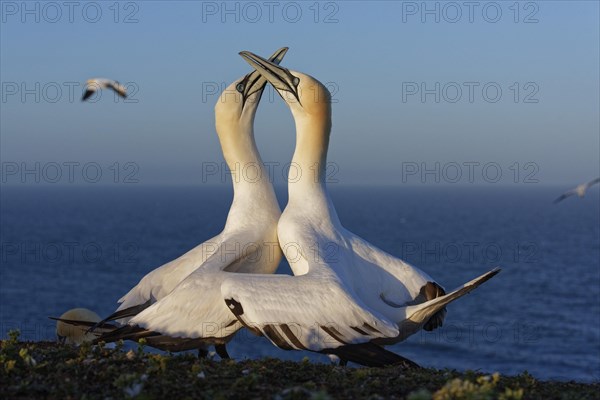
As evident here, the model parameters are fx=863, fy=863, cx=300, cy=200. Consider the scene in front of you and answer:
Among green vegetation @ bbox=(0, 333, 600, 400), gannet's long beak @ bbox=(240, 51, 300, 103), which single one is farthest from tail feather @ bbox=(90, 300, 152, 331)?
gannet's long beak @ bbox=(240, 51, 300, 103)

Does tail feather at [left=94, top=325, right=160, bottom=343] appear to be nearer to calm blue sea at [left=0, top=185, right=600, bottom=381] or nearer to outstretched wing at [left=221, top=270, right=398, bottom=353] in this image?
outstretched wing at [left=221, top=270, right=398, bottom=353]

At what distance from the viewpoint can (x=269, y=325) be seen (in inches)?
Result: 326

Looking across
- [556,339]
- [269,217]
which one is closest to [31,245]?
[556,339]

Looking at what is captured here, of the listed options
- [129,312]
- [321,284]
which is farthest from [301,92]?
[129,312]

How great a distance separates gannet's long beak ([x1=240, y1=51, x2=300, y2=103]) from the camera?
10.6m

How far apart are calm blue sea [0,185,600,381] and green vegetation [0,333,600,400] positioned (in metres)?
29.3

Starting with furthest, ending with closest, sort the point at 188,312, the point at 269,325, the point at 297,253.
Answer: the point at 297,253 → the point at 188,312 → the point at 269,325

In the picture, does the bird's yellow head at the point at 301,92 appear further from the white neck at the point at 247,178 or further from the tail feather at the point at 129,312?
the tail feather at the point at 129,312

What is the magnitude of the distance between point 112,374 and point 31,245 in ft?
372

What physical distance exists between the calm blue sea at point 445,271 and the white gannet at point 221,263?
26.4 metres

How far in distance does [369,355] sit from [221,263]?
2.32 meters

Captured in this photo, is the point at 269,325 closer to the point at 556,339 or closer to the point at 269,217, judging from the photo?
the point at 269,217

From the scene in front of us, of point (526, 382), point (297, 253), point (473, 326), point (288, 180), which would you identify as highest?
point (288, 180)

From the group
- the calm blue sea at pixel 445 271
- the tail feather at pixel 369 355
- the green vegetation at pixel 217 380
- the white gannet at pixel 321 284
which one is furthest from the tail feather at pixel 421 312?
the calm blue sea at pixel 445 271
